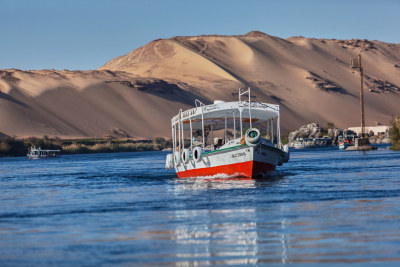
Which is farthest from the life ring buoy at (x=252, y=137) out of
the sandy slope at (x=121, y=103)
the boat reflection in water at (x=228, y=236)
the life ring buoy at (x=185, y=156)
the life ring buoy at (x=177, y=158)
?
the sandy slope at (x=121, y=103)

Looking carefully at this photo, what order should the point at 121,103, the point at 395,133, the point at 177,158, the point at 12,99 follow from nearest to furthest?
the point at 177,158 → the point at 395,133 → the point at 12,99 → the point at 121,103

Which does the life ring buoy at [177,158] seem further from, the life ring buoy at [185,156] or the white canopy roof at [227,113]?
the white canopy roof at [227,113]

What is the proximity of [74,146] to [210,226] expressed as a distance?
108594mm

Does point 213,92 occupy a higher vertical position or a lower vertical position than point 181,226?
higher

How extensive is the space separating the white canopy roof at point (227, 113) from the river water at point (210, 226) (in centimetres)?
531

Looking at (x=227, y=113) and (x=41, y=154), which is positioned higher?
(x=227, y=113)

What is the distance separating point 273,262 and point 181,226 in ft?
14.9

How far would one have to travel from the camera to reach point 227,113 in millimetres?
31000

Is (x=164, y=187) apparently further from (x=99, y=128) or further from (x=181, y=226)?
(x=99, y=128)

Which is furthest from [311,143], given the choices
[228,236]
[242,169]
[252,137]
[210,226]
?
A: [228,236]

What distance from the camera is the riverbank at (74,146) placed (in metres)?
112

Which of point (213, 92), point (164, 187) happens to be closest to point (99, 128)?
point (213, 92)

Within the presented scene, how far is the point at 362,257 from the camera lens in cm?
1070

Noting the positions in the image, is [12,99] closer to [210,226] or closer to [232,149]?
[232,149]
